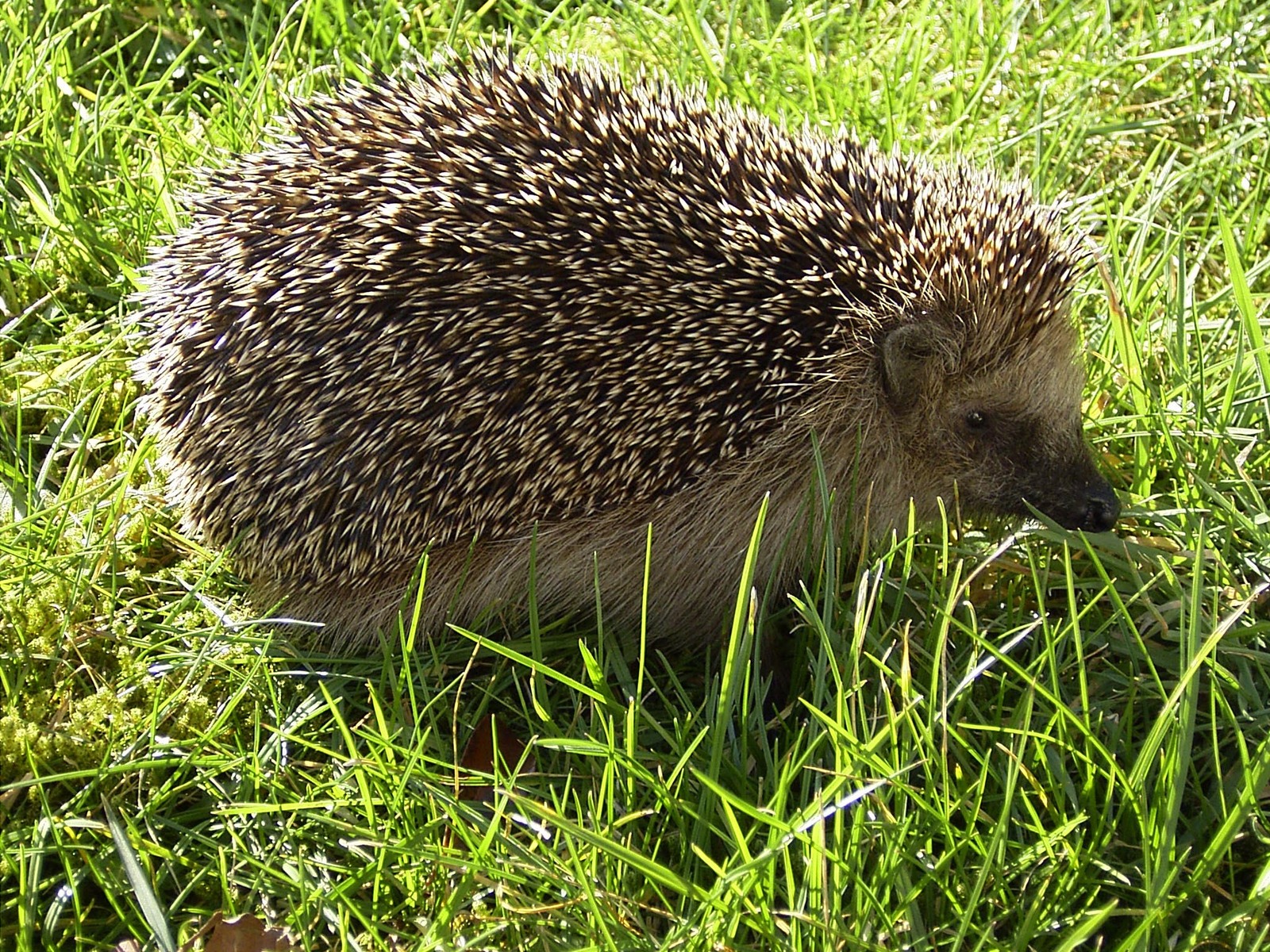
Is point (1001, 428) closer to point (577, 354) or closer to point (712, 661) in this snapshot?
point (712, 661)

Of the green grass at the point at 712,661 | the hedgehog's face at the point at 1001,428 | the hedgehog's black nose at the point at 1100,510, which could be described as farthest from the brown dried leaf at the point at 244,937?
the hedgehog's black nose at the point at 1100,510

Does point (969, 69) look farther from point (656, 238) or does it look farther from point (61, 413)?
point (61, 413)

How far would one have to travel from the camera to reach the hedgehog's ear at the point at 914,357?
12.5 ft

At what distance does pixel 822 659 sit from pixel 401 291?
5.06ft

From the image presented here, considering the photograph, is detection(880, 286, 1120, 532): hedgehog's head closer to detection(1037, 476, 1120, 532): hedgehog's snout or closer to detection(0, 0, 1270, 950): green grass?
detection(1037, 476, 1120, 532): hedgehog's snout

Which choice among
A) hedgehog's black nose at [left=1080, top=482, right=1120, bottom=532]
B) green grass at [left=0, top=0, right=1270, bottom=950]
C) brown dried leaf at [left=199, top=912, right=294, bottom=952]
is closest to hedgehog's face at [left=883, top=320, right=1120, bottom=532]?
hedgehog's black nose at [left=1080, top=482, right=1120, bottom=532]

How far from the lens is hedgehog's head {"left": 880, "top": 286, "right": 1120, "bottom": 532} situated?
385 centimetres

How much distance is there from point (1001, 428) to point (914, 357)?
1.19 feet

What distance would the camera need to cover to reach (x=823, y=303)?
150 inches

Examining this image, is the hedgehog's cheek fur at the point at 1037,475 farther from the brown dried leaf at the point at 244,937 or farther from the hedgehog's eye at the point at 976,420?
the brown dried leaf at the point at 244,937

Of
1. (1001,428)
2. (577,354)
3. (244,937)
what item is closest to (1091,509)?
(1001,428)

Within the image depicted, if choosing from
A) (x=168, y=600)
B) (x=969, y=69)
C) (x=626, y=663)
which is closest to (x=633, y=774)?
(x=626, y=663)

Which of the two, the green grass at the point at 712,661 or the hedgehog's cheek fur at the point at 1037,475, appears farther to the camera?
the hedgehog's cheek fur at the point at 1037,475

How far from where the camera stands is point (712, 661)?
163 inches
